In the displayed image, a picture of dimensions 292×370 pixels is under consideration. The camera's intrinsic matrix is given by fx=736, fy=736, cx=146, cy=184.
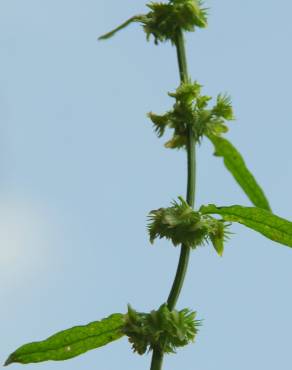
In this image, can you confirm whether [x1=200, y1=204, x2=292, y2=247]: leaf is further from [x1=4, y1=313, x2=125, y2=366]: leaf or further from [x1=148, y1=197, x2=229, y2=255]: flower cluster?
[x1=4, y1=313, x2=125, y2=366]: leaf

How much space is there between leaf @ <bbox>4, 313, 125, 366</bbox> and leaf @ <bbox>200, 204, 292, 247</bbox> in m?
0.48

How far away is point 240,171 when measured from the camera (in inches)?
110

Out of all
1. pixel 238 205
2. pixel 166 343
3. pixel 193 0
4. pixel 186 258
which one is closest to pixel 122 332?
pixel 166 343

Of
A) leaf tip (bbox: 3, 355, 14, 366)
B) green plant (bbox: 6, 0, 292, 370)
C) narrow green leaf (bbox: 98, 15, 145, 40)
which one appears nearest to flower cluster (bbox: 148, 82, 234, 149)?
green plant (bbox: 6, 0, 292, 370)

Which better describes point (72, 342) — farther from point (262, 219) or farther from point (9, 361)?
point (262, 219)

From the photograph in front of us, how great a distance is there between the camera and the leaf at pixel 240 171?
2.70m

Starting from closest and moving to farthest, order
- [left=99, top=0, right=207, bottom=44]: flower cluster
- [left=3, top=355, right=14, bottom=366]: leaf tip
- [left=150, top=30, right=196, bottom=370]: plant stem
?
[left=150, top=30, right=196, bottom=370]: plant stem
[left=3, top=355, right=14, bottom=366]: leaf tip
[left=99, top=0, right=207, bottom=44]: flower cluster

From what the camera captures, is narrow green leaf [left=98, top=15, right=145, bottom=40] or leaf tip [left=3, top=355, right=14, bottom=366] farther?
narrow green leaf [left=98, top=15, right=145, bottom=40]

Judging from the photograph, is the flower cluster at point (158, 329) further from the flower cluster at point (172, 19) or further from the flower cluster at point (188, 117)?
the flower cluster at point (172, 19)

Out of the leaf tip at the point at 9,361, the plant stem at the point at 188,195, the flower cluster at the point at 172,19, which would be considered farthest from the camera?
the flower cluster at the point at 172,19

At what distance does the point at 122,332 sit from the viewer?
2.20m

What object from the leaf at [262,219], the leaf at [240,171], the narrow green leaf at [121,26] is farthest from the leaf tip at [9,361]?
the narrow green leaf at [121,26]

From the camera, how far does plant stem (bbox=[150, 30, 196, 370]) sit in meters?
2.03

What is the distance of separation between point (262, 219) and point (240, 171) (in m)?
0.43
